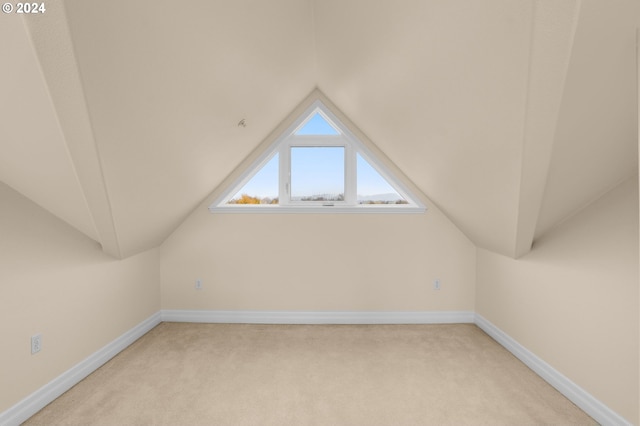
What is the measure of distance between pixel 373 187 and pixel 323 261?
0.98 meters

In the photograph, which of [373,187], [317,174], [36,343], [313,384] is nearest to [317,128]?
[317,174]

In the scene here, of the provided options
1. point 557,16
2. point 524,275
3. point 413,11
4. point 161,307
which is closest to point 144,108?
point 413,11

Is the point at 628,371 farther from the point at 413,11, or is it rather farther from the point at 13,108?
the point at 13,108

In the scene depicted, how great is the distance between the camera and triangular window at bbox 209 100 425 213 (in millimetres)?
3492

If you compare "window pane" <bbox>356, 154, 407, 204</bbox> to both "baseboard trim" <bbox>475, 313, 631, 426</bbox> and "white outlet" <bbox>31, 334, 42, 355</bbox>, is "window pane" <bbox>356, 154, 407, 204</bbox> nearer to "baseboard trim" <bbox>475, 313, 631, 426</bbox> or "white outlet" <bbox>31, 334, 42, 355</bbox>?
"baseboard trim" <bbox>475, 313, 631, 426</bbox>

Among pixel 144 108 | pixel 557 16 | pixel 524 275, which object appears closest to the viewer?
pixel 557 16

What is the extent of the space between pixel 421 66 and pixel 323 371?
217 cm

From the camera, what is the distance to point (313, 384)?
7.49 ft

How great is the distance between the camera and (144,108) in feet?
5.10

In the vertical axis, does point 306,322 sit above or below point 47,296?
below

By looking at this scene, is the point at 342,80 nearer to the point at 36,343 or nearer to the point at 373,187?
the point at 373,187

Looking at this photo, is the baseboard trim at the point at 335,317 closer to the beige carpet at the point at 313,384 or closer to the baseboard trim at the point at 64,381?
the beige carpet at the point at 313,384

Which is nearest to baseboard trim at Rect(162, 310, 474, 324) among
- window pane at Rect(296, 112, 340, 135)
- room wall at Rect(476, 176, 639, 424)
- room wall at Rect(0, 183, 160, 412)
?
room wall at Rect(476, 176, 639, 424)

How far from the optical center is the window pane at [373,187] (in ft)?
11.6
